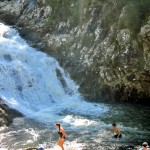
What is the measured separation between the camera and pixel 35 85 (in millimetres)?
34906

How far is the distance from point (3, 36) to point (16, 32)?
1.82 metres

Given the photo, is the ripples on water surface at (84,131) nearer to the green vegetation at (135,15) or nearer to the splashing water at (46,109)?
the splashing water at (46,109)

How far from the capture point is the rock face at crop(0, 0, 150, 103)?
31.5 metres

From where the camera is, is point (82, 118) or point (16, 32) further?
point (16, 32)

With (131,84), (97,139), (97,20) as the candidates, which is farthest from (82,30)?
(97,139)

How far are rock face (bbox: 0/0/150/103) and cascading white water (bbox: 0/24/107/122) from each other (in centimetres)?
109

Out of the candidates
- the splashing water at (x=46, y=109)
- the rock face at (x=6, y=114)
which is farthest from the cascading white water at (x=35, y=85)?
the rock face at (x=6, y=114)

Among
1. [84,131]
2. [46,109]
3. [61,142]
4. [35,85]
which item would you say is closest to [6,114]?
[46,109]

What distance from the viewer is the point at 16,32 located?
42.6 metres

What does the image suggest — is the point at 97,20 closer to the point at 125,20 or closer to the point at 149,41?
the point at 125,20

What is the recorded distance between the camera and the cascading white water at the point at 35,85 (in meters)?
31.7

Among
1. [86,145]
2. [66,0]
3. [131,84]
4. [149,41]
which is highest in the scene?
[66,0]

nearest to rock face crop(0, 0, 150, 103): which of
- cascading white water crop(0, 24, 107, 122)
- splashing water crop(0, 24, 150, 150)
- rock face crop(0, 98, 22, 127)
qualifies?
cascading white water crop(0, 24, 107, 122)

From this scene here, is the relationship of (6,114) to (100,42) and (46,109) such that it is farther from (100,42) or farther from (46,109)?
(100,42)
